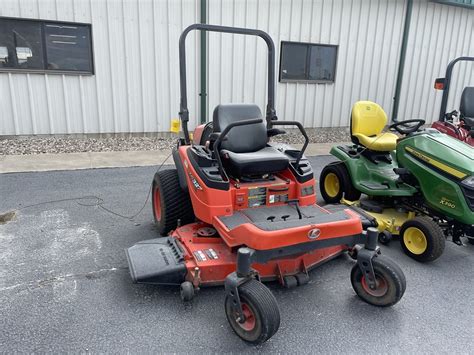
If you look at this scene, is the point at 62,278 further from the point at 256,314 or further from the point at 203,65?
the point at 203,65

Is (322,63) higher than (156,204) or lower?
higher

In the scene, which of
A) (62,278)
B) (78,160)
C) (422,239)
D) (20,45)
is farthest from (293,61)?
(62,278)

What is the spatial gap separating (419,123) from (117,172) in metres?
3.87

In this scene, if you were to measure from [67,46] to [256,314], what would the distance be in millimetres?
6092

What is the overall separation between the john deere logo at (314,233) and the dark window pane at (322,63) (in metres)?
6.55

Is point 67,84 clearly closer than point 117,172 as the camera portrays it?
No

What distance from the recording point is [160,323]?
7.36 ft

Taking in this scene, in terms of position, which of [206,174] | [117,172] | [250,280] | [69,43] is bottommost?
[117,172]

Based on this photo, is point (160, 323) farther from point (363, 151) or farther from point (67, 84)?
point (67, 84)

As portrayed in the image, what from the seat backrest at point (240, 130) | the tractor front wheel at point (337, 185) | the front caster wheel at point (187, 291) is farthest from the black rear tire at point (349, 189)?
the front caster wheel at point (187, 291)

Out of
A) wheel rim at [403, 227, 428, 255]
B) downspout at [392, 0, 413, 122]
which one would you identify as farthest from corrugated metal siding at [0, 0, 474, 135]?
wheel rim at [403, 227, 428, 255]

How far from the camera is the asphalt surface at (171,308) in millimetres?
2098

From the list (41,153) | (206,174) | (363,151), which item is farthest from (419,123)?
(41,153)

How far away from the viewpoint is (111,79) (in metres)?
6.81
